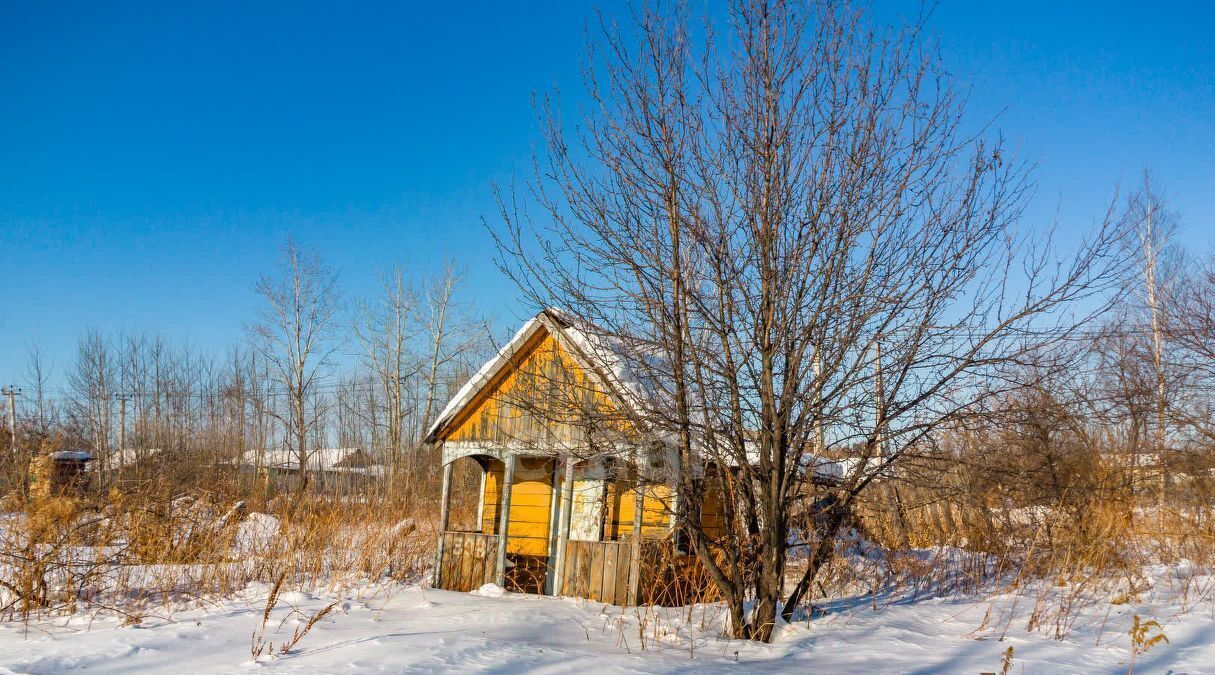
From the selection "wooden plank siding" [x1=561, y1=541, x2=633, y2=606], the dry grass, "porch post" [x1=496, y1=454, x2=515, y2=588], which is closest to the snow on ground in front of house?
the dry grass

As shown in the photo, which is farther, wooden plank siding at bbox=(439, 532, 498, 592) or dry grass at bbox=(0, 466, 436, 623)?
wooden plank siding at bbox=(439, 532, 498, 592)

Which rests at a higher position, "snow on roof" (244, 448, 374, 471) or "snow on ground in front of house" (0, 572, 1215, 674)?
"snow on ground in front of house" (0, 572, 1215, 674)

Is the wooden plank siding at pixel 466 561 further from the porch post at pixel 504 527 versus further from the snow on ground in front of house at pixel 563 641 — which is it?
the snow on ground in front of house at pixel 563 641

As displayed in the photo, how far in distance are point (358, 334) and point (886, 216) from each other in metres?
27.6

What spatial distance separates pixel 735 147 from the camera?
7273mm

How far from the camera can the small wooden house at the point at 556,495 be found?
7.96m

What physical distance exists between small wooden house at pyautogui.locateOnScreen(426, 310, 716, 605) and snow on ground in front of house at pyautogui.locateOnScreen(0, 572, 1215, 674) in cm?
120

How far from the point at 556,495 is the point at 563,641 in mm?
5178

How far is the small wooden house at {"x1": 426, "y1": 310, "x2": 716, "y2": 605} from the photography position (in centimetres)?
796

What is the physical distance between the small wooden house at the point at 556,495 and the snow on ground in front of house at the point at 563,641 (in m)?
1.20

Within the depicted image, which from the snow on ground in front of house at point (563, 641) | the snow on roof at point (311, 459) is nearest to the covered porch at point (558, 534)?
the snow on ground in front of house at point (563, 641)

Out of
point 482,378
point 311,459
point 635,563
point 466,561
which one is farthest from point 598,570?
point 311,459

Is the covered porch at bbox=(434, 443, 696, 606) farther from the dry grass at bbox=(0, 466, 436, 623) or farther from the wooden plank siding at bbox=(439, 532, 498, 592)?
the dry grass at bbox=(0, 466, 436, 623)

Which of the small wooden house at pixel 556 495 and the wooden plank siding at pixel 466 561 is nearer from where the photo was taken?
the small wooden house at pixel 556 495
